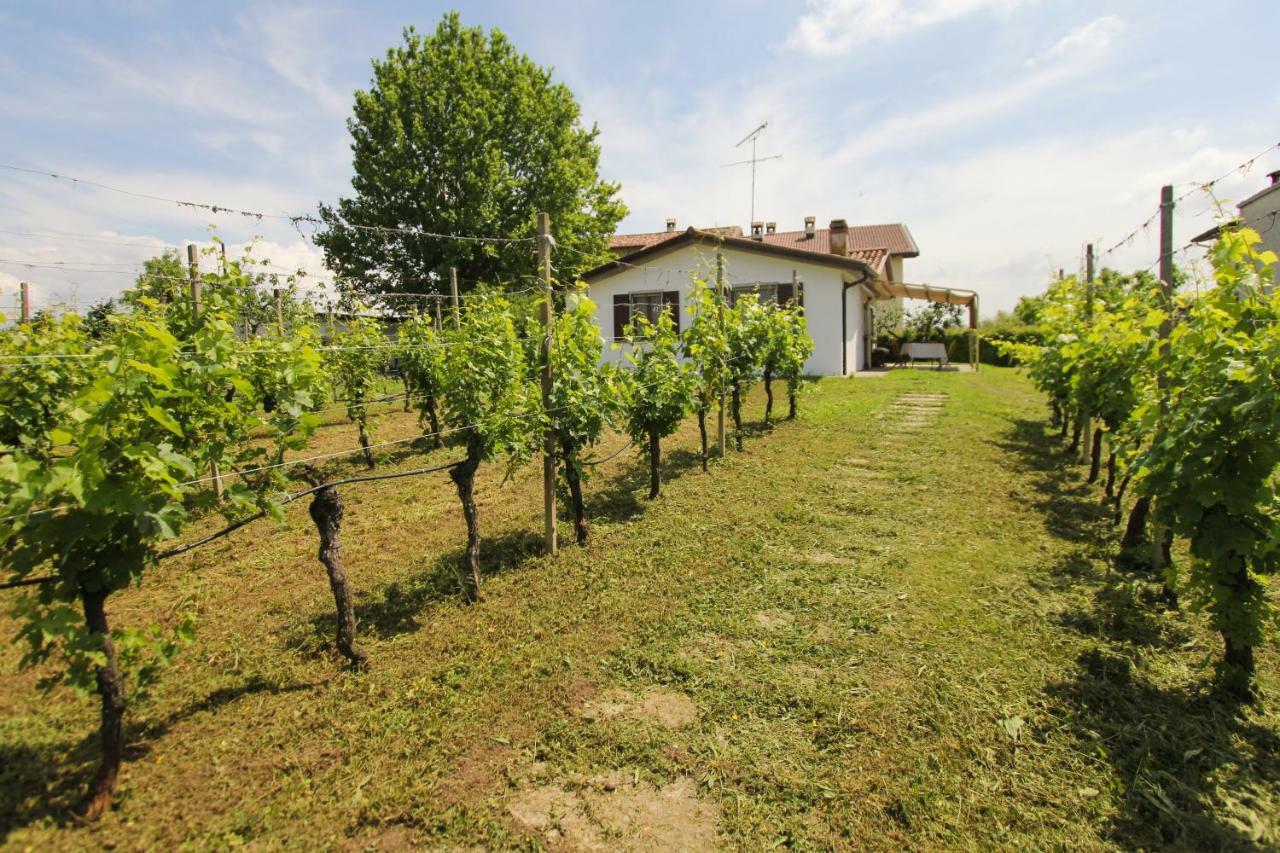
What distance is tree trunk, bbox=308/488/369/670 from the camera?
11.7 feet

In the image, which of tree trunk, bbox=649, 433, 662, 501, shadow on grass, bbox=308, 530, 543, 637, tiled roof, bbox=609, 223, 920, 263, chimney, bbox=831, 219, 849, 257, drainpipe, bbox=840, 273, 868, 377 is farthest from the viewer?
tiled roof, bbox=609, 223, 920, 263

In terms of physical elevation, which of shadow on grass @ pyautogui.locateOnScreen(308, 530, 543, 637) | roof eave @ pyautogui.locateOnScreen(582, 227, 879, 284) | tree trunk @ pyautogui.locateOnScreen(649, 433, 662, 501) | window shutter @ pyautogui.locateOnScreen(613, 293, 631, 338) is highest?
roof eave @ pyautogui.locateOnScreen(582, 227, 879, 284)

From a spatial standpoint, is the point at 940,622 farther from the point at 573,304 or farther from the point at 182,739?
the point at 182,739

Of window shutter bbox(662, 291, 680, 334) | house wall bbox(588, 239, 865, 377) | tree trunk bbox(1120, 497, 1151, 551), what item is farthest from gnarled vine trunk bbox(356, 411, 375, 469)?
window shutter bbox(662, 291, 680, 334)

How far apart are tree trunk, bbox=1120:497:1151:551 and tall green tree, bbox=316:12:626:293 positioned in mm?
17342

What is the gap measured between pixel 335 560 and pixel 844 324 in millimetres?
15314

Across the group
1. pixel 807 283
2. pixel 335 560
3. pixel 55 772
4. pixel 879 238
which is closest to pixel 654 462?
pixel 335 560

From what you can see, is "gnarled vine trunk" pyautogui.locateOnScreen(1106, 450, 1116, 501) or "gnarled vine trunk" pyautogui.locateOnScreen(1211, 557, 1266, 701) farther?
"gnarled vine trunk" pyautogui.locateOnScreen(1106, 450, 1116, 501)

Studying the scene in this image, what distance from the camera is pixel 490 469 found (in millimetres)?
8172

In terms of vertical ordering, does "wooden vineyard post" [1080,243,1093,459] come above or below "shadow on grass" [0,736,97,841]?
above

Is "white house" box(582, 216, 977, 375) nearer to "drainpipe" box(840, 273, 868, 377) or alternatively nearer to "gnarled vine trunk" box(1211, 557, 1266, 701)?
"drainpipe" box(840, 273, 868, 377)

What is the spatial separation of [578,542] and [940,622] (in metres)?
2.93

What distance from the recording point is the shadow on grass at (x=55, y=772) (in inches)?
97.0

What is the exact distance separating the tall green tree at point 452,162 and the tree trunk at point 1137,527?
1734 cm
